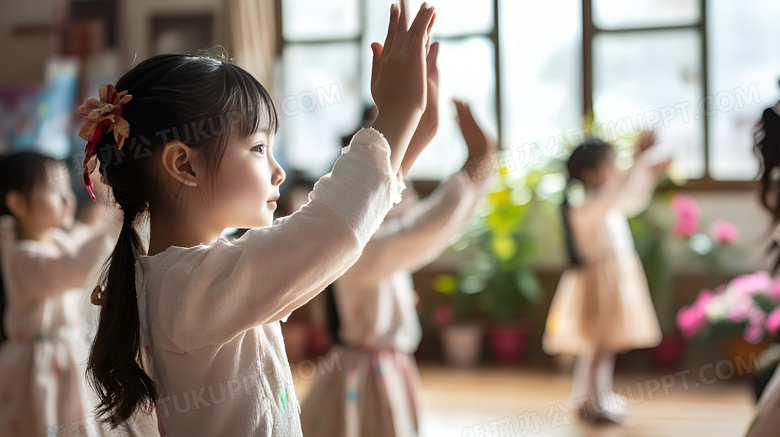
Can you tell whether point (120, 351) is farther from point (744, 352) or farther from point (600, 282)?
point (744, 352)

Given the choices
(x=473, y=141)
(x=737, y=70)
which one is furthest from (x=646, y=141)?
(x=473, y=141)

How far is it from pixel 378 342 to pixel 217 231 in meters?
1.03

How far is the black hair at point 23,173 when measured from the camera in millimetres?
2145

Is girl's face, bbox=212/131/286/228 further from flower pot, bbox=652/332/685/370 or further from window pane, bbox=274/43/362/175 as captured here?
window pane, bbox=274/43/362/175

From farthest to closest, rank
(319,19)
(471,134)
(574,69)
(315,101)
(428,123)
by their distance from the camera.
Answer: (315,101) < (319,19) < (574,69) < (471,134) < (428,123)

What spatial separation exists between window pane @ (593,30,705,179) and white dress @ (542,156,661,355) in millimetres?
686

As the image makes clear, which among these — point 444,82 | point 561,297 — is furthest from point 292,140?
point 561,297

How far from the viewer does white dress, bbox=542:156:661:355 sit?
10.3ft

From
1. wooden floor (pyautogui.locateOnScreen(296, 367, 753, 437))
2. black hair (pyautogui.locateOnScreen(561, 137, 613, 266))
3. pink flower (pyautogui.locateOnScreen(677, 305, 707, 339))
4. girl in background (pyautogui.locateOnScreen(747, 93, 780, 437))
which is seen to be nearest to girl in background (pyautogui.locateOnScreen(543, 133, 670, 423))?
black hair (pyautogui.locateOnScreen(561, 137, 613, 266))

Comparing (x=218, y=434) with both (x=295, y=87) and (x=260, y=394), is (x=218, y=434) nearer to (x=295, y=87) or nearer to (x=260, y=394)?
(x=260, y=394)

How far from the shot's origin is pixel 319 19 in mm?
4594

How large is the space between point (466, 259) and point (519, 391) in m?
0.94

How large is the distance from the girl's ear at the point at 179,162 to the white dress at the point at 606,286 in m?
2.56

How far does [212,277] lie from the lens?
2.55ft
